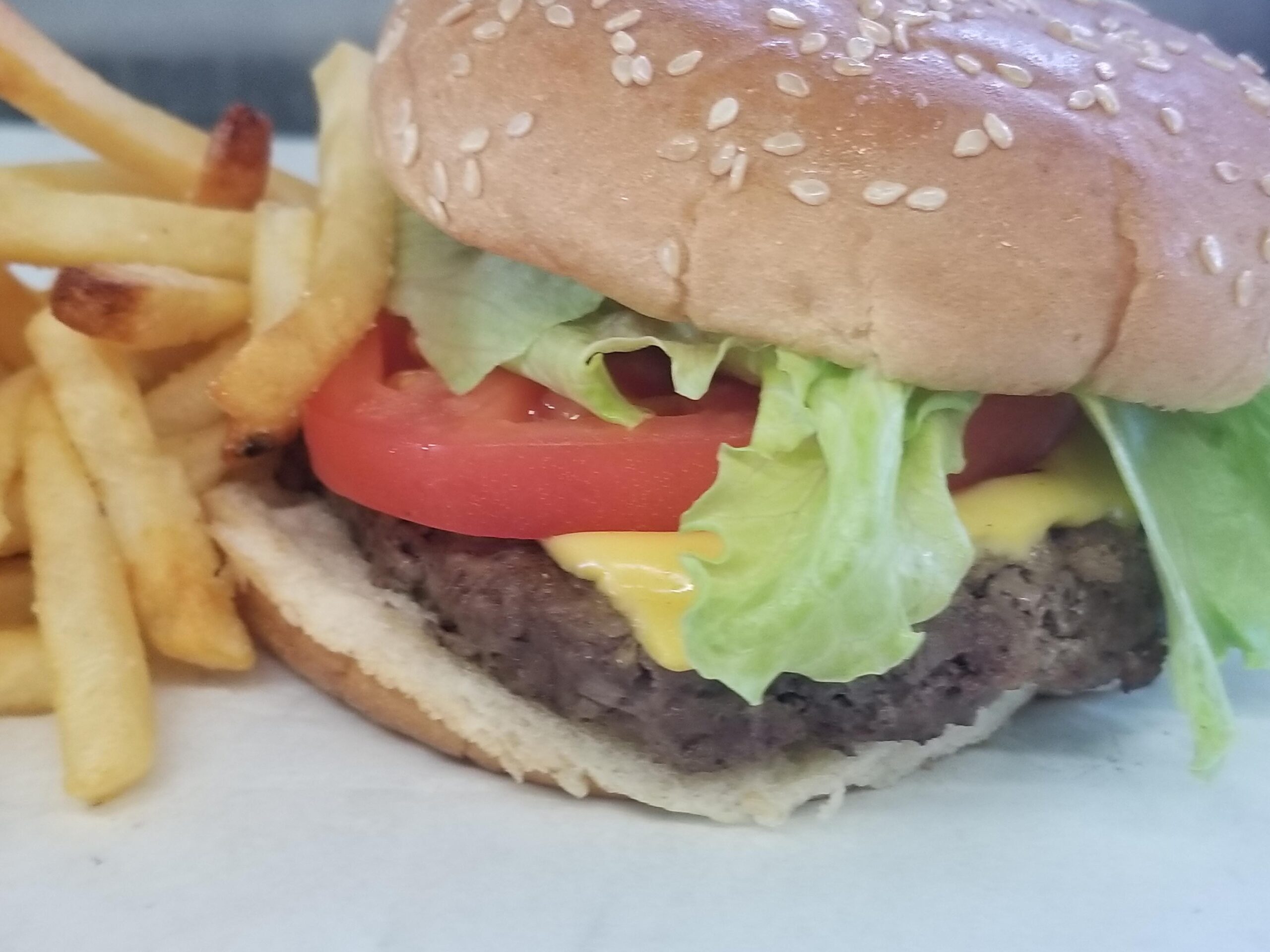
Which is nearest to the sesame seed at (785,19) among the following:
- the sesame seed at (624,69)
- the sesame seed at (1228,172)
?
the sesame seed at (624,69)

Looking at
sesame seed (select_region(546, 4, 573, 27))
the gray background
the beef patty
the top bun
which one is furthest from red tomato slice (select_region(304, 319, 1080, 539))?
the gray background

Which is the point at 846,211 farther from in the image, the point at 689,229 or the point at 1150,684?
the point at 1150,684

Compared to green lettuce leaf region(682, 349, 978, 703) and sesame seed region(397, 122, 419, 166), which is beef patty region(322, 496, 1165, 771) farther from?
sesame seed region(397, 122, 419, 166)

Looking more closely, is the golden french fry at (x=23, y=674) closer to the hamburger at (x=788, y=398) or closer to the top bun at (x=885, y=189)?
the hamburger at (x=788, y=398)

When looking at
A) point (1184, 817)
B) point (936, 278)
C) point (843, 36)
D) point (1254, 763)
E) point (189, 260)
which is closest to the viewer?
point (936, 278)

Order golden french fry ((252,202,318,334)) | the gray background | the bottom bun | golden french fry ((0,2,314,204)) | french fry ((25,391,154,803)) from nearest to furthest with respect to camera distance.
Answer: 1. french fry ((25,391,154,803))
2. the bottom bun
3. golden french fry ((252,202,318,334))
4. golden french fry ((0,2,314,204))
5. the gray background

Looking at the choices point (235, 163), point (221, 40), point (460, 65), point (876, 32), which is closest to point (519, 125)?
point (460, 65)

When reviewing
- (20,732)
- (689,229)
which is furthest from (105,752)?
(689,229)
